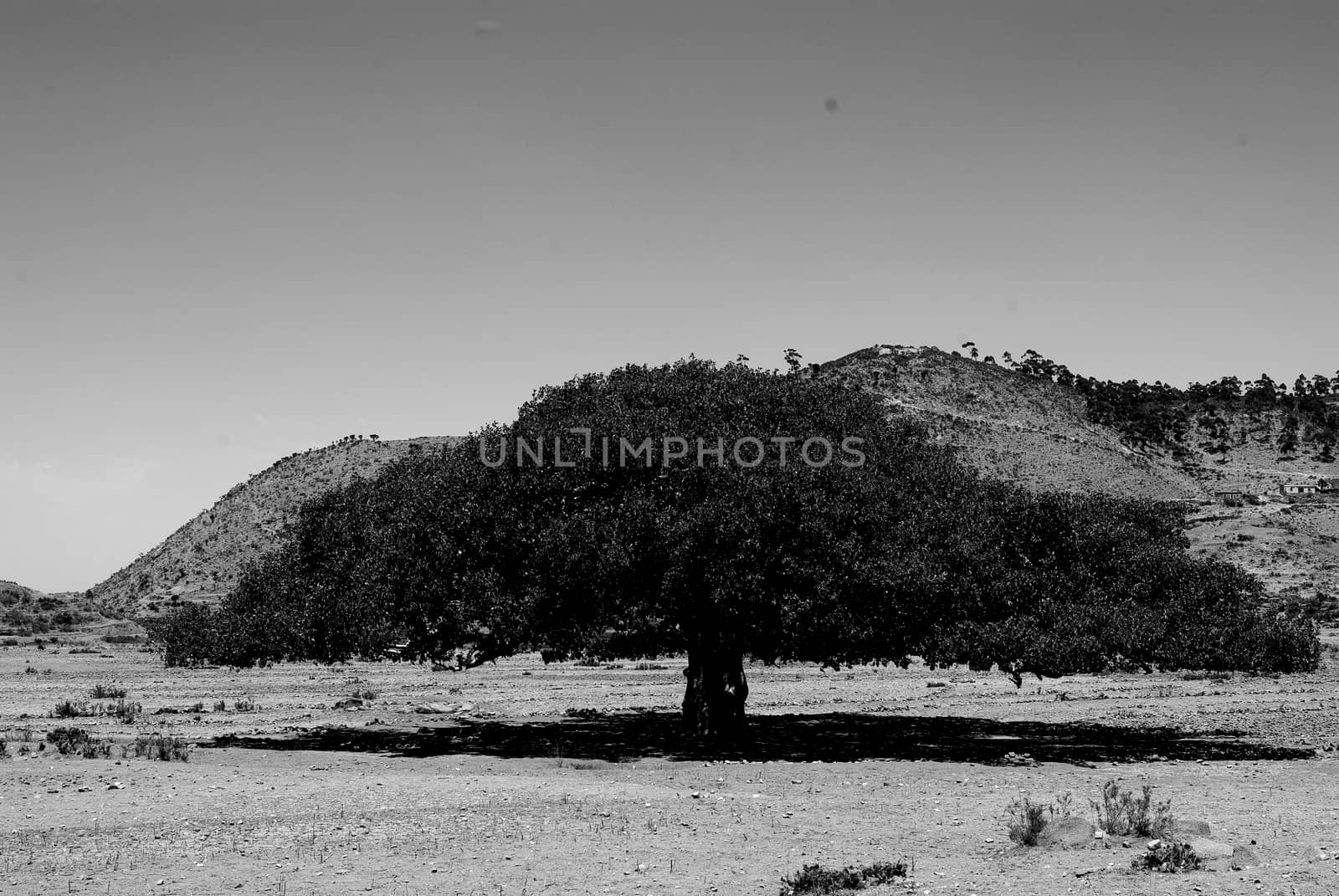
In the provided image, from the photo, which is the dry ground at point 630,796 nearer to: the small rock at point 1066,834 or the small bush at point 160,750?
the small rock at point 1066,834

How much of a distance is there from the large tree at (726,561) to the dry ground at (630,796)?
2555 mm

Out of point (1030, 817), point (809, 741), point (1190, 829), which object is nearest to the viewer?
point (1030, 817)

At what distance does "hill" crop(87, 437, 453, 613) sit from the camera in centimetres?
12800

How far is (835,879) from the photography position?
1499 cm

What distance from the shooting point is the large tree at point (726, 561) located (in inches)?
1029

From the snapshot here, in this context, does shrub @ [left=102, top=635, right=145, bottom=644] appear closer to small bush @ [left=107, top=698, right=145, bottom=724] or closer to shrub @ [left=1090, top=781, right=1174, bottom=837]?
small bush @ [left=107, top=698, right=145, bottom=724]

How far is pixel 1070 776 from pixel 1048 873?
Answer: 974cm

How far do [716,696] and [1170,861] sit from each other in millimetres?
15383

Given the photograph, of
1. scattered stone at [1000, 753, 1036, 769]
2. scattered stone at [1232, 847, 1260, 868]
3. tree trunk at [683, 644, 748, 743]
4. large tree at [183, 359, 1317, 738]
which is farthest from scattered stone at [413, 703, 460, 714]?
scattered stone at [1232, 847, 1260, 868]

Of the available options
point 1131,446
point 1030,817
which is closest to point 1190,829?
point 1030,817

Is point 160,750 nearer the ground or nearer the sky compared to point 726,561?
nearer the ground

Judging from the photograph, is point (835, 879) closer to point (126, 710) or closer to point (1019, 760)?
point (1019, 760)

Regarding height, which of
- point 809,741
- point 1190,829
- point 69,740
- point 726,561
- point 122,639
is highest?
point 726,561

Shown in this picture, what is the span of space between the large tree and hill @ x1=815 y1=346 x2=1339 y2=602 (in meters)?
80.4
